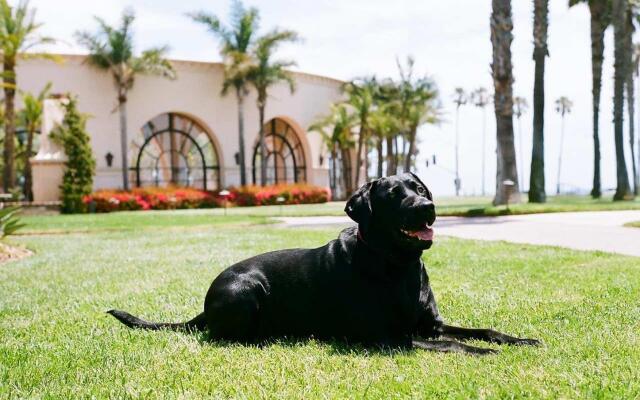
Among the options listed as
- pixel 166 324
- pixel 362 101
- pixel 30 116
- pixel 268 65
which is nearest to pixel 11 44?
pixel 30 116

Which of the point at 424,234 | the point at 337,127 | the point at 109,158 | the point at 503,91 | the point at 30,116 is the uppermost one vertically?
the point at 30,116

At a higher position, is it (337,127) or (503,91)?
(337,127)

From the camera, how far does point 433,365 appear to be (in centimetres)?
330

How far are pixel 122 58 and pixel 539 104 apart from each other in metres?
23.4

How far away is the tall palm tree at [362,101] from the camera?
4594 cm

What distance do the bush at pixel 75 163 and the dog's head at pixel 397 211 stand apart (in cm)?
3222

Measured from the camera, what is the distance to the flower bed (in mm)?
33875

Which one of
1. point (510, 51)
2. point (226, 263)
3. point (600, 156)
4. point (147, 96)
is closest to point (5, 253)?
point (226, 263)

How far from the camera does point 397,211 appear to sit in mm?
3561

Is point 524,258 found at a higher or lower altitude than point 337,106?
lower

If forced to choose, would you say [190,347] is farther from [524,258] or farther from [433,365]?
[524,258]

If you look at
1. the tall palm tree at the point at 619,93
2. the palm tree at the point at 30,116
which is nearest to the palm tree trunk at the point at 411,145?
the tall palm tree at the point at 619,93

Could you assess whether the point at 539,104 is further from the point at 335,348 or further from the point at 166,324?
the point at 335,348

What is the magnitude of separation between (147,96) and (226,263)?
33.1 meters
